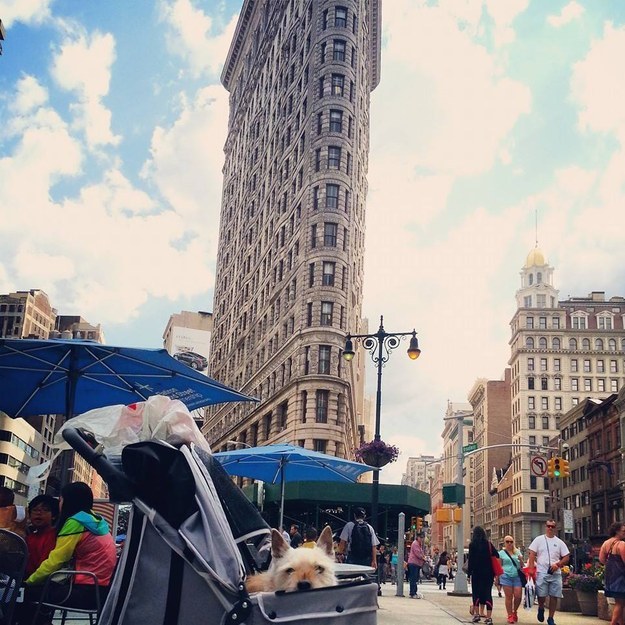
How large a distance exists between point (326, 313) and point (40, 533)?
4700 centimetres

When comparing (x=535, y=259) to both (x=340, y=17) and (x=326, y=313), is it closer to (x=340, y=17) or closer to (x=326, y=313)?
(x=340, y=17)

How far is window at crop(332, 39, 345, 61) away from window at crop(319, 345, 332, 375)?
23.8 m

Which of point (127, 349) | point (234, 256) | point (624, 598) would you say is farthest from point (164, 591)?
point (234, 256)

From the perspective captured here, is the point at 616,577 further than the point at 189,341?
No

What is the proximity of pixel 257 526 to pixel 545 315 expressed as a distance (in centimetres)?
12248

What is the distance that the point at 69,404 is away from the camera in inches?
405

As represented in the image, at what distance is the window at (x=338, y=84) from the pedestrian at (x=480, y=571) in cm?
4860

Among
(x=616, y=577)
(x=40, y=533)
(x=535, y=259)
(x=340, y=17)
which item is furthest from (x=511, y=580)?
(x=535, y=259)

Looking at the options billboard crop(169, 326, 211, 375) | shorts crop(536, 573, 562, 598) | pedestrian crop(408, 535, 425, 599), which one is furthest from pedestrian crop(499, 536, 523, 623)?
billboard crop(169, 326, 211, 375)

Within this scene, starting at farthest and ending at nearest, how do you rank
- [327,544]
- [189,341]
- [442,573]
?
1. [189,341]
2. [442,573]
3. [327,544]

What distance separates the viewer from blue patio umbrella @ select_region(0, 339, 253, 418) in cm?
948

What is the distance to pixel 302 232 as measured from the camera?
56.1m

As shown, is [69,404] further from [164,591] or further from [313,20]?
[313,20]

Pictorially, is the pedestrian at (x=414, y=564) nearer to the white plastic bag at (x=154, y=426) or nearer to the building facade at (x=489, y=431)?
the white plastic bag at (x=154, y=426)
